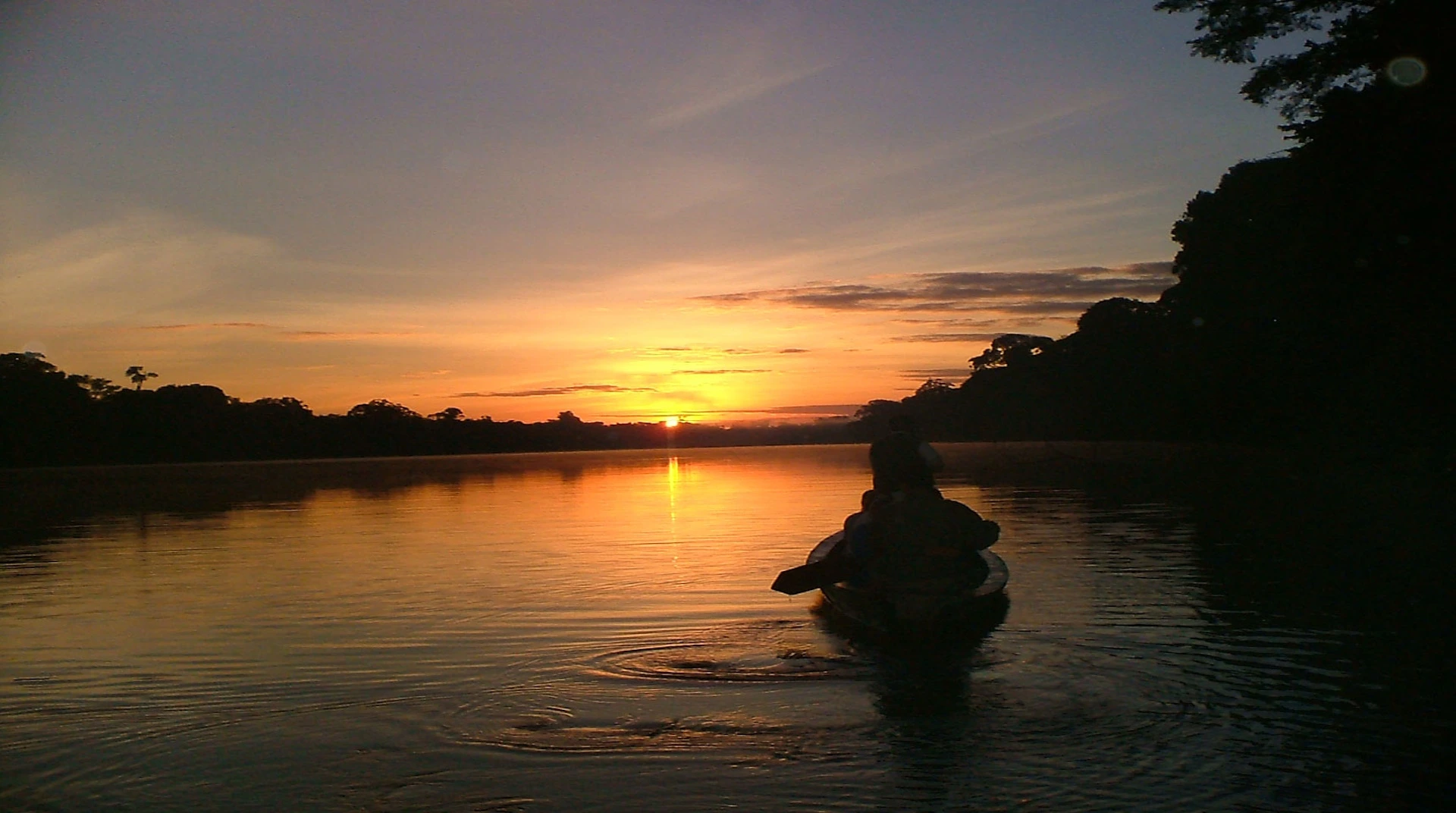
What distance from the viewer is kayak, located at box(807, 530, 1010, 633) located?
10758mm

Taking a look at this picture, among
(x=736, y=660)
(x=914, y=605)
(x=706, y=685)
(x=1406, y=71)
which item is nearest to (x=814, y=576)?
(x=914, y=605)

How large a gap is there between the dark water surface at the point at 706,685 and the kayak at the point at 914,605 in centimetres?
34

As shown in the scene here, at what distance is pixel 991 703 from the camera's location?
27.5 feet

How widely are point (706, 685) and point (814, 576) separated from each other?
3.75 m

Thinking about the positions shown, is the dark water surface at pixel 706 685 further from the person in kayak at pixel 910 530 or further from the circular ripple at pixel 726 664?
the person in kayak at pixel 910 530

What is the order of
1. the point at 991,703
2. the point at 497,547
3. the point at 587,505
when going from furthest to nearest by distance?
the point at 587,505 < the point at 497,547 < the point at 991,703

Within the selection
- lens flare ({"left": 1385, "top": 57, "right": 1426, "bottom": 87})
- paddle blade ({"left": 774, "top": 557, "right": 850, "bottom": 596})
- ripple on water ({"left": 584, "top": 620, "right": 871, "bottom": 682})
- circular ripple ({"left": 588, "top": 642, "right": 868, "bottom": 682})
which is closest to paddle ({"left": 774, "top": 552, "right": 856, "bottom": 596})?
paddle blade ({"left": 774, "top": 557, "right": 850, "bottom": 596})

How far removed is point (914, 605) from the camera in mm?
10828

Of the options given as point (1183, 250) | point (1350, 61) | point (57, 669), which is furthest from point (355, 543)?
point (1183, 250)

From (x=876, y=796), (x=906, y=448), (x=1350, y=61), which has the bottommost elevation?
(x=876, y=796)

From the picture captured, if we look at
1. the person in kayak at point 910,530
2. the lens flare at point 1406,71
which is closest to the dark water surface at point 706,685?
the person in kayak at point 910,530

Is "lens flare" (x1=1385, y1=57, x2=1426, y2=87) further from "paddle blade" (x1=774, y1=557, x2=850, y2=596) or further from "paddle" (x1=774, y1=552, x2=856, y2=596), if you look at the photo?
"paddle blade" (x1=774, y1=557, x2=850, y2=596)

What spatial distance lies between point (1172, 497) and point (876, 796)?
2651 cm

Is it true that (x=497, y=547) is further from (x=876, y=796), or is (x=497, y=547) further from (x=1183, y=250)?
(x=1183, y=250)
